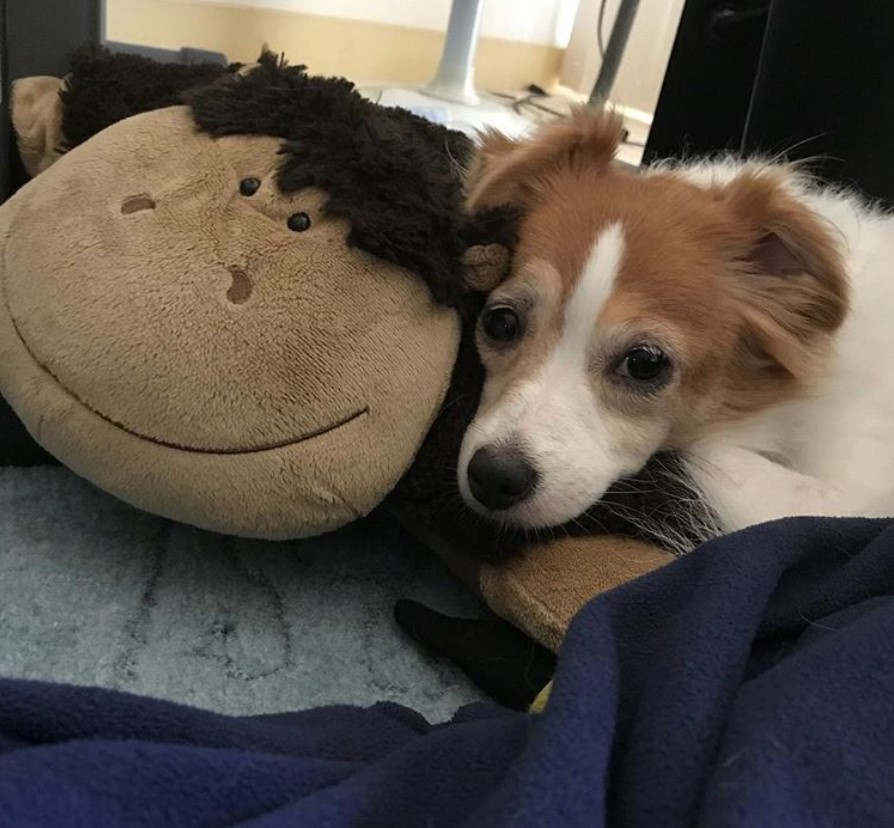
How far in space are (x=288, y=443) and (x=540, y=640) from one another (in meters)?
0.25

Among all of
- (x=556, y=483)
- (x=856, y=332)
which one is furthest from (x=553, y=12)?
(x=556, y=483)

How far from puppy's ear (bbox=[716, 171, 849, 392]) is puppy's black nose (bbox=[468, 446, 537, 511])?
0.32 metres

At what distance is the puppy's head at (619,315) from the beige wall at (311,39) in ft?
4.69

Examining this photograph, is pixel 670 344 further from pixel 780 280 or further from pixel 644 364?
pixel 780 280

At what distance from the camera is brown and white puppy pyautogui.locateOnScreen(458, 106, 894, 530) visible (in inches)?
34.4

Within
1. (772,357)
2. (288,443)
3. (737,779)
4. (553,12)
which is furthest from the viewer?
(553,12)

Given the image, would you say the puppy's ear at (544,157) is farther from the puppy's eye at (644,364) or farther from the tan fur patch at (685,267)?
the puppy's eye at (644,364)

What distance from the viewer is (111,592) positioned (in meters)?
0.84

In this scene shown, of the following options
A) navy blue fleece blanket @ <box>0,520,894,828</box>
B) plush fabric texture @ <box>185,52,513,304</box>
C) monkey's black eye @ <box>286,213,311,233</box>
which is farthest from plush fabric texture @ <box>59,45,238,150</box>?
navy blue fleece blanket @ <box>0,520,894,828</box>

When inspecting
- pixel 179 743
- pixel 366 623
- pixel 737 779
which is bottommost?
pixel 366 623

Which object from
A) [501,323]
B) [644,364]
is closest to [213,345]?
[501,323]

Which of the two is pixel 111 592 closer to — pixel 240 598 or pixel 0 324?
pixel 240 598

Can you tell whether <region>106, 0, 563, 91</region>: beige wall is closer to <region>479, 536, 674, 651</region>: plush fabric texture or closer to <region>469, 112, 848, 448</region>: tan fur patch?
<region>469, 112, 848, 448</region>: tan fur patch

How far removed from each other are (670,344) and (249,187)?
0.41 metres
